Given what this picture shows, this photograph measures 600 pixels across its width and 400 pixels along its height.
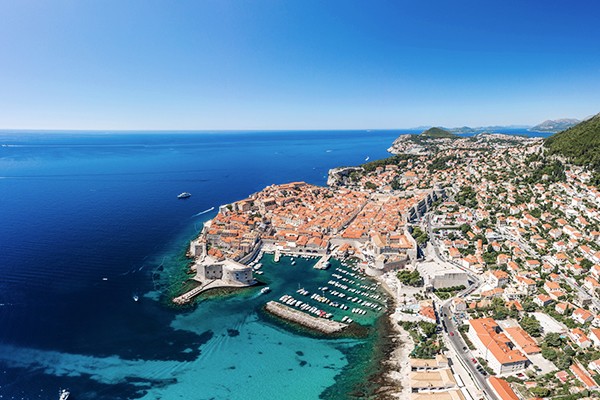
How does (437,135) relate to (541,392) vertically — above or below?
above

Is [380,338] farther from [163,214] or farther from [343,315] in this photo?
[163,214]

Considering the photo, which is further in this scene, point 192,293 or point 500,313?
point 192,293

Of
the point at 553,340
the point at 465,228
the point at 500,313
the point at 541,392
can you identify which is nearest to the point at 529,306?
the point at 500,313

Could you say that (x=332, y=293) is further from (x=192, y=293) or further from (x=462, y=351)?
(x=192, y=293)

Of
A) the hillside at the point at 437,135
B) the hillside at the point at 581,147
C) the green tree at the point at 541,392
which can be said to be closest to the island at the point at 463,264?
the green tree at the point at 541,392

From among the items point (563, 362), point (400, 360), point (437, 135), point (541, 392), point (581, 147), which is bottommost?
point (400, 360)

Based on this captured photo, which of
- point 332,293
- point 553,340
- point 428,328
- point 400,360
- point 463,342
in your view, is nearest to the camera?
point 400,360

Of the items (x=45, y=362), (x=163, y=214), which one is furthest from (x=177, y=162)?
(x=45, y=362)

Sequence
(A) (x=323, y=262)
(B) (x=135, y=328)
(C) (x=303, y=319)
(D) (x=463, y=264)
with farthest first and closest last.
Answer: (A) (x=323, y=262) < (D) (x=463, y=264) < (C) (x=303, y=319) < (B) (x=135, y=328)
